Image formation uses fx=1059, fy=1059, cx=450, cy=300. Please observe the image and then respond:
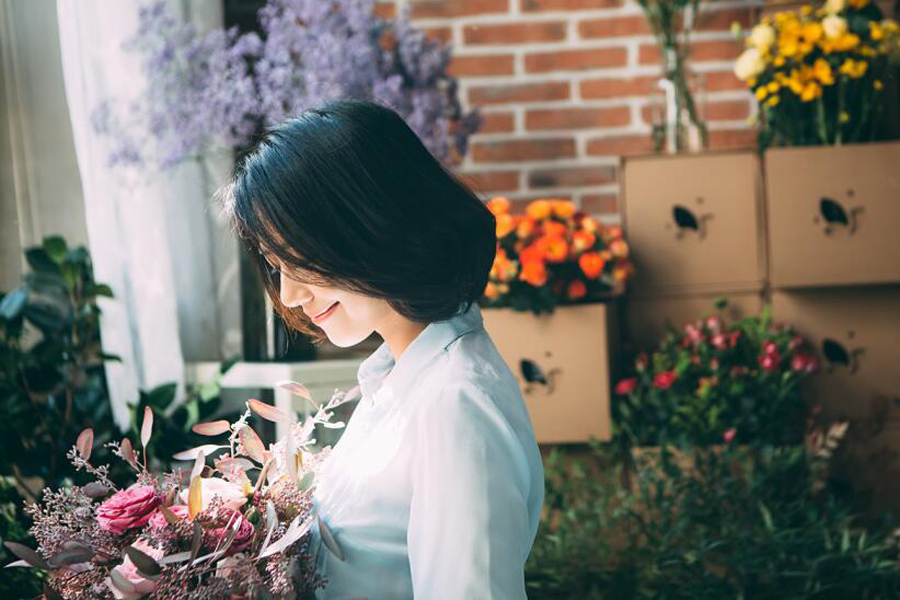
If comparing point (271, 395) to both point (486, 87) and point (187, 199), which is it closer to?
point (187, 199)

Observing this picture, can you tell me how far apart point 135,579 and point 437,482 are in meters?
0.27

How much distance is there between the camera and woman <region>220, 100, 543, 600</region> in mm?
880

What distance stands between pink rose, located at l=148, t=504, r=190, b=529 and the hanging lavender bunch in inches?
55.6

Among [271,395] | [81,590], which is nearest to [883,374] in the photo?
[271,395]

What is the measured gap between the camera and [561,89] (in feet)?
9.70

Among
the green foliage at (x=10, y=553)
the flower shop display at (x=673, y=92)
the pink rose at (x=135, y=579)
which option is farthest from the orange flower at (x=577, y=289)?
the pink rose at (x=135, y=579)

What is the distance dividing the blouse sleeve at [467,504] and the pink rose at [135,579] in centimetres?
22

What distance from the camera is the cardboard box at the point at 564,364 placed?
2518 mm

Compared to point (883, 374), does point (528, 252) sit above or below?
above

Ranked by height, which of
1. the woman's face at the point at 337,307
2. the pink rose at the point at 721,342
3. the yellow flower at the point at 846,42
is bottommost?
the pink rose at the point at 721,342

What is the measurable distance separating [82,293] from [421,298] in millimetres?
1393

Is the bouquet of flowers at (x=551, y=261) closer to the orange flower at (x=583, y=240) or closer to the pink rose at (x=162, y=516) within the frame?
the orange flower at (x=583, y=240)

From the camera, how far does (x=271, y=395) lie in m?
2.58

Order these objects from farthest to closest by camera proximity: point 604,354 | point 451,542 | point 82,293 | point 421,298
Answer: point 604,354 → point 82,293 → point 421,298 → point 451,542
